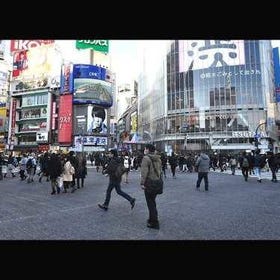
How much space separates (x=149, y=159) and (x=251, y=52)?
5692 cm

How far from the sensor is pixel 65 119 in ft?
205

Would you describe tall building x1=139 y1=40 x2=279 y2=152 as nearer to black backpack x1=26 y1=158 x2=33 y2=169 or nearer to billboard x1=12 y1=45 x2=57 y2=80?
billboard x1=12 y1=45 x2=57 y2=80

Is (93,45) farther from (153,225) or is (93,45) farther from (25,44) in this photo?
(153,225)

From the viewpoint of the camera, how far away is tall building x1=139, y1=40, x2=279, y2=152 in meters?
55.3

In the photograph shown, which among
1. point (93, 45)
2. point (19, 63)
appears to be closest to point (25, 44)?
point (19, 63)

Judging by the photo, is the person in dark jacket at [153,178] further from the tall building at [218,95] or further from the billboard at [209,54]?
the billboard at [209,54]

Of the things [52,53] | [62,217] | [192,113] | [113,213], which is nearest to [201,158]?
[113,213]

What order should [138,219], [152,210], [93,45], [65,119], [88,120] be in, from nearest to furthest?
[152,210]
[138,219]
[88,120]
[65,119]
[93,45]

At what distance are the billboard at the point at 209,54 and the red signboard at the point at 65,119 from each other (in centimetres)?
2372

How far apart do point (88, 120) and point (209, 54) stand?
27.1 metres

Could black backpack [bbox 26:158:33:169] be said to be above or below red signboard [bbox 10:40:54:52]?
below

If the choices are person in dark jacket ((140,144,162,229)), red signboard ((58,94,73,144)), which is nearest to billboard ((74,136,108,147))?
red signboard ((58,94,73,144))

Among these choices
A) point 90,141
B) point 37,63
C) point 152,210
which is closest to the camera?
point 152,210
